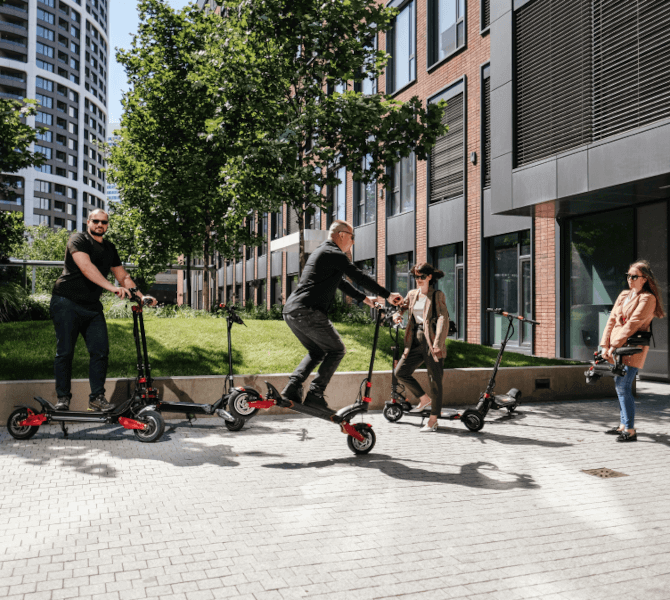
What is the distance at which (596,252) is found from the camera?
46.0 feet

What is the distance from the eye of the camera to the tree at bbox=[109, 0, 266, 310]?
58.6ft

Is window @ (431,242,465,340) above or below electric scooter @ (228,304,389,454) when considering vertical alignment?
above

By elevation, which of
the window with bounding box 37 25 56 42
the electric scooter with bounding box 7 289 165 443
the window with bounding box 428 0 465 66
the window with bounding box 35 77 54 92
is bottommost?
the electric scooter with bounding box 7 289 165 443

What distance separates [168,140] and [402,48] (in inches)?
359

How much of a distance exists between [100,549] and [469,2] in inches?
726

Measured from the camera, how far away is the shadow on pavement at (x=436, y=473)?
5020 millimetres

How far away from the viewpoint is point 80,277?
6.70 metres

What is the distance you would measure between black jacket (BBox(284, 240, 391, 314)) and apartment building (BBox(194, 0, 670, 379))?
291 inches

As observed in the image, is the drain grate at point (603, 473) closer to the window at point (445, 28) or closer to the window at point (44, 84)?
the window at point (445, 28)

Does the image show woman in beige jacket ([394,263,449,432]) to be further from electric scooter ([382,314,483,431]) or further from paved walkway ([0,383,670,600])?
→ paved walkway ([0,383,670,600])

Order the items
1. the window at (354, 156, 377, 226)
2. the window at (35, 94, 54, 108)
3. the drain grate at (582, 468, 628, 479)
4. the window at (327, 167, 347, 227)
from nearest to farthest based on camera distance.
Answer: the drain grate at (582, 468, 628, 479) → the window at (354, 156, 377, 226) → the window at (327, 167, 347, 227) → the window at (35, 94, 54, 108)

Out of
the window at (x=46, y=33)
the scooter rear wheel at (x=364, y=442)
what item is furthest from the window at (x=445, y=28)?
the window at (x=46, y=33)

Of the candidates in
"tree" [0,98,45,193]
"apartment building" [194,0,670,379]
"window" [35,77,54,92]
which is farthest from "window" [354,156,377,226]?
"window" [35,77,54,92]

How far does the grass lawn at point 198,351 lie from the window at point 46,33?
95.4 metres
